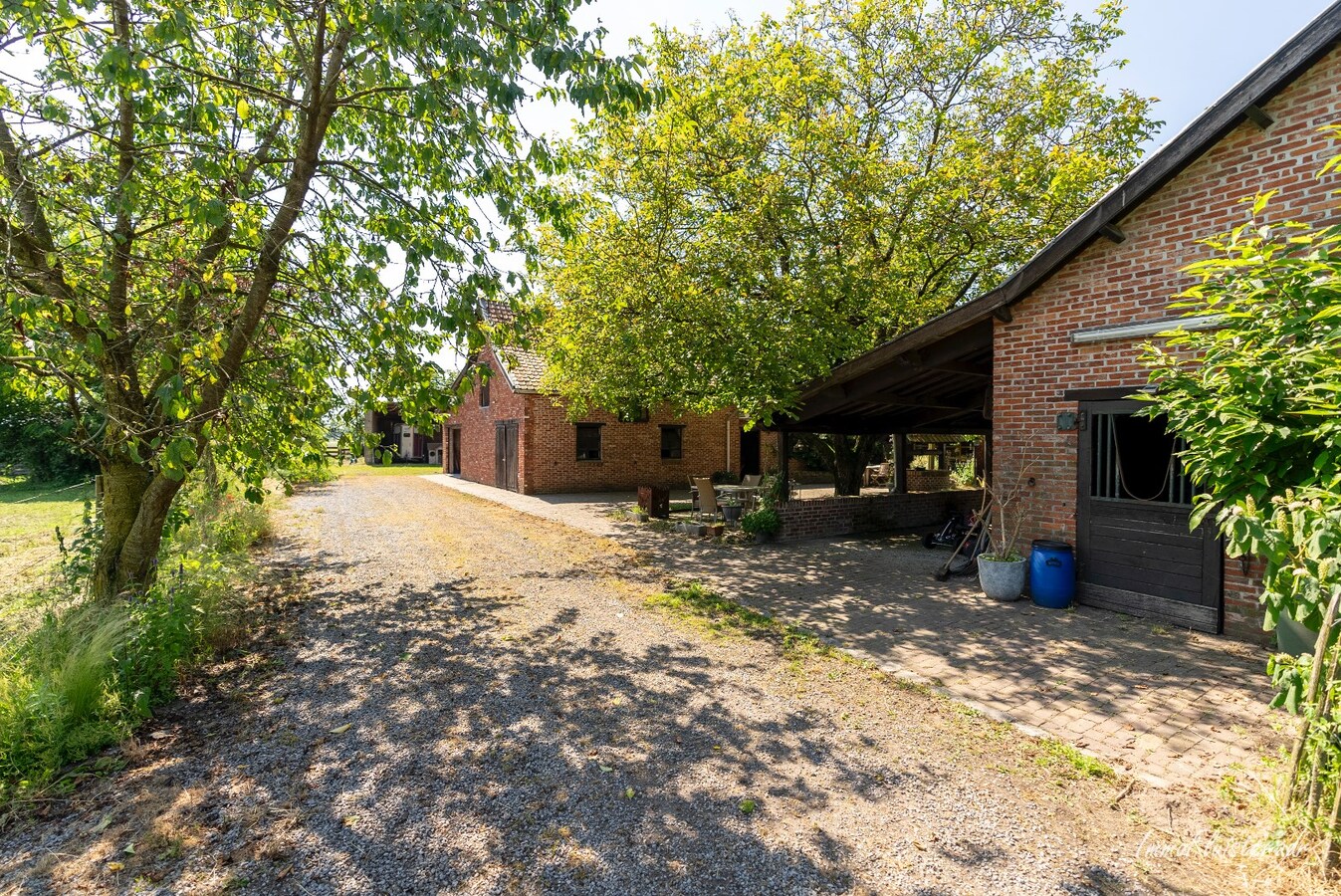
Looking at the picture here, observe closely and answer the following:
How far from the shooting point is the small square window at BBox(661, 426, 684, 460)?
21500mm

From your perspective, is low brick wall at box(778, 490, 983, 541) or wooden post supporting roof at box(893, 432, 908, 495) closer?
low brick wall at box(778, 490, 983, 541)

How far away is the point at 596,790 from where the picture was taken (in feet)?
10.7

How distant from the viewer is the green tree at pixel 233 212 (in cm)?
404

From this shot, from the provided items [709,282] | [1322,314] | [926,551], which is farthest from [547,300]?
[1322,314]

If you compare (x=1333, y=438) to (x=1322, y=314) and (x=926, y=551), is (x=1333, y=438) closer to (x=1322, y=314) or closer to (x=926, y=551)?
(x=1322, y=314)

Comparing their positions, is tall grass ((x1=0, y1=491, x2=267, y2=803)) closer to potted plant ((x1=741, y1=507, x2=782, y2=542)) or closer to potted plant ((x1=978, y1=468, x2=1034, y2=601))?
potted plant ((x1=741, y1=507, x2=782, y2=542))

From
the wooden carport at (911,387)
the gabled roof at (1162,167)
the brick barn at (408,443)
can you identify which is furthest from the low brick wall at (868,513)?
the brick barn at (408,443)

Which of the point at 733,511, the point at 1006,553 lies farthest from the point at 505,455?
the point at 1006,553

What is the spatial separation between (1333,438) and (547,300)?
36.2 feet

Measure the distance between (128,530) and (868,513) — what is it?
11090 mm

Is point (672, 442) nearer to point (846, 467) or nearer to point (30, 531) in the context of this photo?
point (846, 467)

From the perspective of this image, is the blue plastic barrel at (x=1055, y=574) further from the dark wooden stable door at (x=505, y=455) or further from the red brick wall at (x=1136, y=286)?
the dark wooden stable door at (x=505, y=455)

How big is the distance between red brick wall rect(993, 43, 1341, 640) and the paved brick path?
101cm

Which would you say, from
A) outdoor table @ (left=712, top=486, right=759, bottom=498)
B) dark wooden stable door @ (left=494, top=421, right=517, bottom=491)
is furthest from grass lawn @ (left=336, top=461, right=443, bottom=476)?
outdoor table @ (left=712, top=486, right=759, bottom=498)
